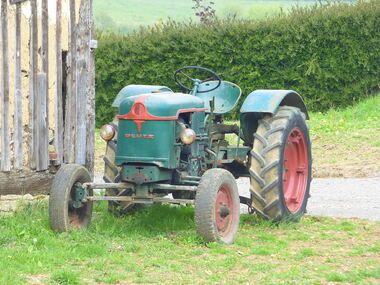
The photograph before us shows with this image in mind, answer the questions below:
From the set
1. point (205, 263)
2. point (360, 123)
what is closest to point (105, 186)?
point (205, 263)

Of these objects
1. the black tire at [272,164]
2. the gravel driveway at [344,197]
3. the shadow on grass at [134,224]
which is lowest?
the gravel driveway at [344,197]

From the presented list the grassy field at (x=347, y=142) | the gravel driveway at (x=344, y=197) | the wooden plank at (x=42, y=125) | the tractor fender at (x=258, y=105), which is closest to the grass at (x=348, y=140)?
the grassy field at (x=347, y=142)

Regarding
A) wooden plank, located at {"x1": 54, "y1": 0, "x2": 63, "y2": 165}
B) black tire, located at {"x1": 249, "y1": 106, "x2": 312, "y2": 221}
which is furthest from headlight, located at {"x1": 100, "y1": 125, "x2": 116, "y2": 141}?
wooden plank, located at {"x1": 54, "y1": 0, "x2": 63, "y2": 165}

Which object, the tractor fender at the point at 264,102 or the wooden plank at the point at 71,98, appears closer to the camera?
the tractor fender at the point at 264,102

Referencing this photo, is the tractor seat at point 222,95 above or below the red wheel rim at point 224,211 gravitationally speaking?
above

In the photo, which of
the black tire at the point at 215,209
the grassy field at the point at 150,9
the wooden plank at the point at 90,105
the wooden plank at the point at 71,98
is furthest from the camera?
the grassy field at the point at 150,9

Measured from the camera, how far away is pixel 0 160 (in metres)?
8.92

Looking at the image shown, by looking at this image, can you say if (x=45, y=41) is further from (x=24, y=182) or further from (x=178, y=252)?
(x=178, y=252)

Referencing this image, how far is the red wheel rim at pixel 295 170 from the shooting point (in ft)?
28.5

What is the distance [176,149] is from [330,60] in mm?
11934

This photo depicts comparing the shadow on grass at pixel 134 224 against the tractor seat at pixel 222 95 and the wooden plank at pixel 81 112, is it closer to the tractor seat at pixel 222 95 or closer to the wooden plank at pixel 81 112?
the wooden plank at pixel 81 112

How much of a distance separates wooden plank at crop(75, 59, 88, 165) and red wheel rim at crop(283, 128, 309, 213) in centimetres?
260

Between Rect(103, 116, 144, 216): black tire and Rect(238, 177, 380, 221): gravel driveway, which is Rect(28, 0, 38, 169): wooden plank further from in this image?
Rect(238, 177, 380, 221): gravel driveway

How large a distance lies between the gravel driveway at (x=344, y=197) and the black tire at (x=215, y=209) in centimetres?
200
